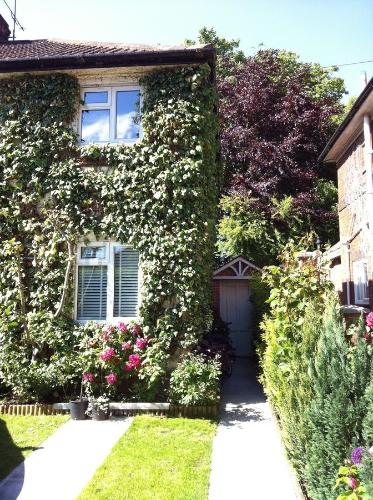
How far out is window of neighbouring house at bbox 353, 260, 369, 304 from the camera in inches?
466

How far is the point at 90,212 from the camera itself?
8.80 m

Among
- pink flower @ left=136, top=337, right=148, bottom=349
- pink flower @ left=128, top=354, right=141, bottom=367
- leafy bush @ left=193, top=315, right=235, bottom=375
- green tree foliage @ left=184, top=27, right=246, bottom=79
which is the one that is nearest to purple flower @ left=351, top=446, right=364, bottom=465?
leafy bush @ left=193, top=315, right=235, bottom=375

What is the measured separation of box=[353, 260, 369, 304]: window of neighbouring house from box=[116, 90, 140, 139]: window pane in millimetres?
7183

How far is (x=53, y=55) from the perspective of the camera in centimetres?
897

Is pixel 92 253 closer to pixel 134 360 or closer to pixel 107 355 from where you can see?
pixel 107 355

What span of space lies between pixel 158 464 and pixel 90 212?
16.8 feet

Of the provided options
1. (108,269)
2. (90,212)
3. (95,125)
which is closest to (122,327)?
(108,269)

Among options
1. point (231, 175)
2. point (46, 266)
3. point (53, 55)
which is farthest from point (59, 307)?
point (231, 175)

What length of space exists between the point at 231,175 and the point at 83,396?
1520cm

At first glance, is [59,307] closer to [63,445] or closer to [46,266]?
[46,266]

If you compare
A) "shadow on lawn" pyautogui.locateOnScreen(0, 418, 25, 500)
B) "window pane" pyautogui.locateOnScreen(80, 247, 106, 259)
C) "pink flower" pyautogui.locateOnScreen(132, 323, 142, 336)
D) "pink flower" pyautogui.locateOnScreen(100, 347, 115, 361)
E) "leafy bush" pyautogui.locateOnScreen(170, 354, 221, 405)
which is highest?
"window pane" pyautogui.locateOnScreen(80, 247, 106, 259)

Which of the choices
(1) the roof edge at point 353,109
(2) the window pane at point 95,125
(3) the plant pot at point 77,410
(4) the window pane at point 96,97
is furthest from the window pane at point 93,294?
(1) the roof edge at point 353,109

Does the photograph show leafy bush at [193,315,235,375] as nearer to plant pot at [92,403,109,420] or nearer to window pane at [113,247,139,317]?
window pane at [113,247,139,317]

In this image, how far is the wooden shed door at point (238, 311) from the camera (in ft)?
49.2
